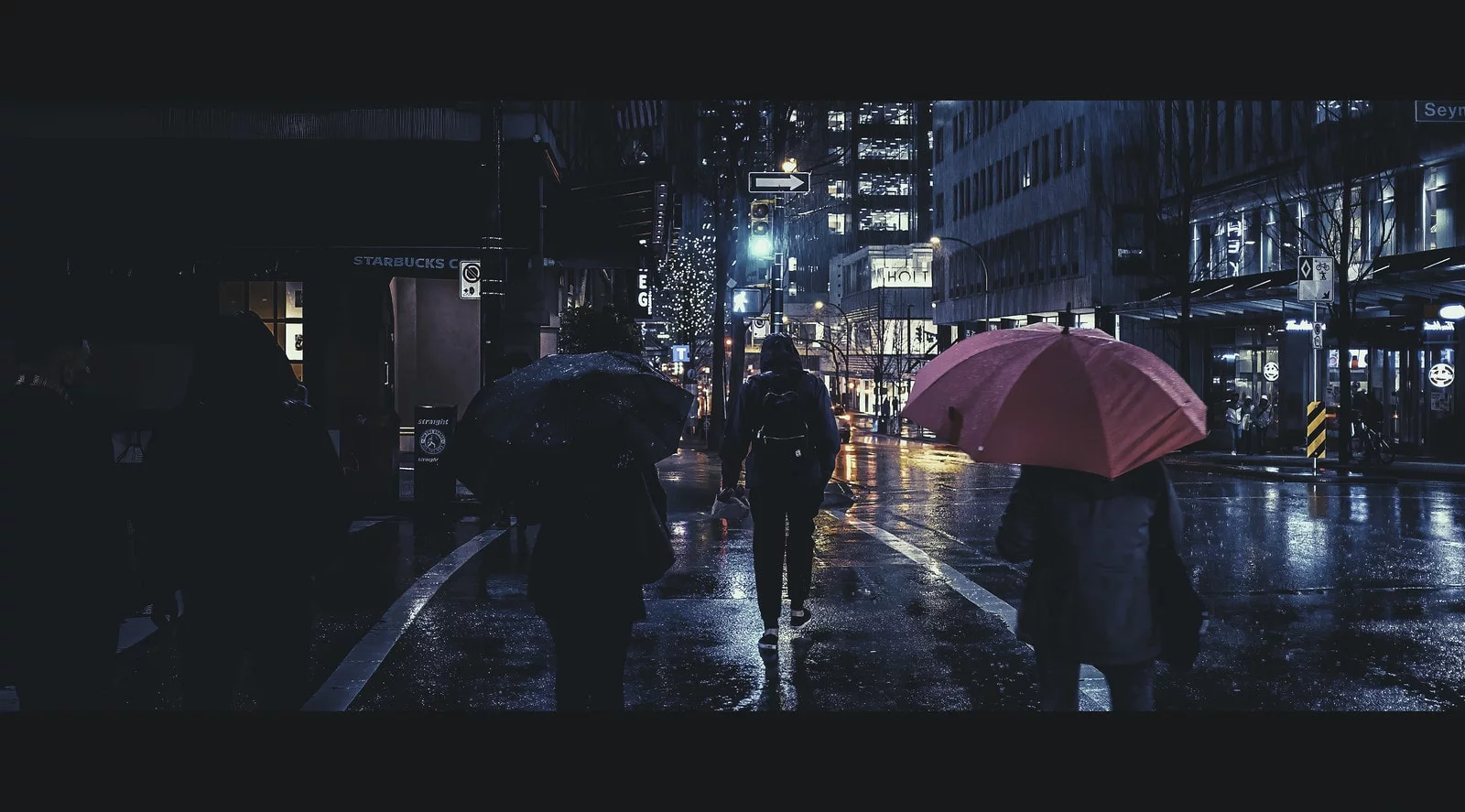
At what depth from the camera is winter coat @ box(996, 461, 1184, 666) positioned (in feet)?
15.9

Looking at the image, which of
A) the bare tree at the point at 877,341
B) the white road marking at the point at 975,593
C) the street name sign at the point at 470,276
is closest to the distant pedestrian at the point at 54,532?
the white road marking at the point at 975,593

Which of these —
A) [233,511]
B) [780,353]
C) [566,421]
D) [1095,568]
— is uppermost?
[780,353]

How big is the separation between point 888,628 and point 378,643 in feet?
12.0

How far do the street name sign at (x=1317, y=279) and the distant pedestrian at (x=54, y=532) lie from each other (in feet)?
85.7

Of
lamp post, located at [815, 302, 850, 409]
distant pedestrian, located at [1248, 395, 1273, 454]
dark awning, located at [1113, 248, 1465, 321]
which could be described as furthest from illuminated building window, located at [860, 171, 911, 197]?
distant pedestrian, located at [1248, 395, 1273, 454]

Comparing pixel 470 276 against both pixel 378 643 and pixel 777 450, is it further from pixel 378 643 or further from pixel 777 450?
pixel 777 450

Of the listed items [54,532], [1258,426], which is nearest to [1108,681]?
[54,532]

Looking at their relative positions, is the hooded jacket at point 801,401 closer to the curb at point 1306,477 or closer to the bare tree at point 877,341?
the curb at point 1306,477

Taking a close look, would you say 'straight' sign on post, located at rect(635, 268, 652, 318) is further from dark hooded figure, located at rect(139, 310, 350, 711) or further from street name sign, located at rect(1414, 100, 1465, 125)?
dark hooded figure, located at rect(139, 310, 350, 711)

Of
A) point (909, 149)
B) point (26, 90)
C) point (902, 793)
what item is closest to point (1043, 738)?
point (902, 793)

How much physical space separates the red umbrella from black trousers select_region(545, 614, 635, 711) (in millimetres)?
1551

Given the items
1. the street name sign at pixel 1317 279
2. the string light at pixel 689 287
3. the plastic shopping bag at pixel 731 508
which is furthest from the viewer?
the string light at pixel 689 287

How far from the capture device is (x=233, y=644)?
5.01 m

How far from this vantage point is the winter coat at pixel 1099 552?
4.84 m
